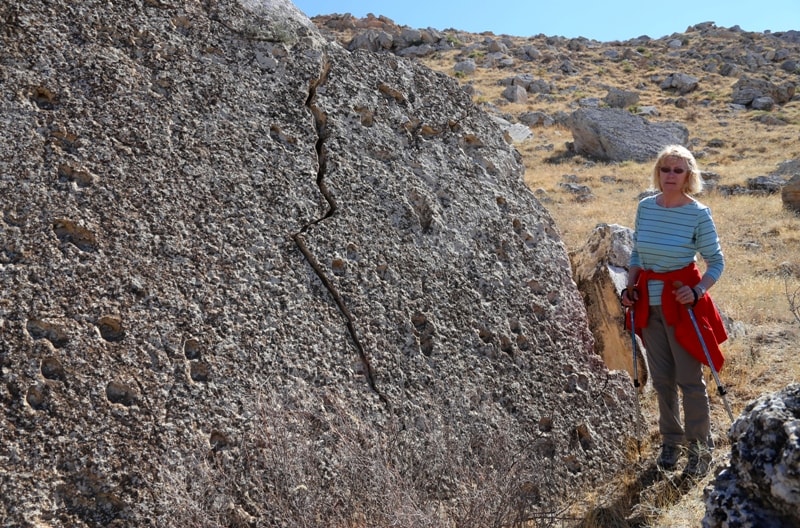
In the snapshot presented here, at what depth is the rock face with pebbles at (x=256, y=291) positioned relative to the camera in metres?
2.48

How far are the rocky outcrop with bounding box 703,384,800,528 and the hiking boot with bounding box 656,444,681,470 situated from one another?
4.50 feet

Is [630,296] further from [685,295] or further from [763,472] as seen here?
[763,472]

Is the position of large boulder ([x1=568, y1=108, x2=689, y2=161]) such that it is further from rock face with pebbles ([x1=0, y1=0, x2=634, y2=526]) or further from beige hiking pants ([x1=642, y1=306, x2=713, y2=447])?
beige hiking pants ([x1=642, y1=306, x2=713, y2=447])

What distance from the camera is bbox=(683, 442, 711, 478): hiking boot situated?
3.30 metres

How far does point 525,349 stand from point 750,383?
1887mm


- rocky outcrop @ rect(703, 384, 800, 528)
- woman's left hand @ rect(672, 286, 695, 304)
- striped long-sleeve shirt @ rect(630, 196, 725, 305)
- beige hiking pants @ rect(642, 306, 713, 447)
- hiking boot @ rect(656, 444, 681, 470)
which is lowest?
hiking boot @ rect(656, 444, 681, 470)

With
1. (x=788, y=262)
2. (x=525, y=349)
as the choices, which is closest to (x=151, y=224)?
(x=525, y=349)

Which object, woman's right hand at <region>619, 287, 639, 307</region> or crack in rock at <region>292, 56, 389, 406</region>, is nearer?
crack in rock at <region>292, 56, 389, 406</region>

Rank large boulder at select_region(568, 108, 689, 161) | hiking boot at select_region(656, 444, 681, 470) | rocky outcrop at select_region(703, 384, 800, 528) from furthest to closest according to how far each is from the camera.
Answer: large boulder at select_region(568, 108, 689, 161) < hiking boot at select_region(656, 444, 681, 470) < rocky outcrop at select_region(703, 384, 800, 528)

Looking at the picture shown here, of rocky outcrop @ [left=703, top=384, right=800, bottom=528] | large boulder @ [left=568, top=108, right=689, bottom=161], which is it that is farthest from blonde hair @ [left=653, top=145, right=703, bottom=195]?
large boulder @ [left=568, top=108, right=689, bottom=161]

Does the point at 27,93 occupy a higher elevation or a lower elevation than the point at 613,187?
higher

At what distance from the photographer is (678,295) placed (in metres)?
3.25

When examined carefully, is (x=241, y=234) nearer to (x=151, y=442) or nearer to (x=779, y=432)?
(x=151, y=442)

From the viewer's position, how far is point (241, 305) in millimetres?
2871
